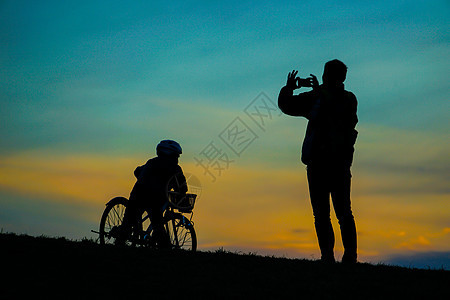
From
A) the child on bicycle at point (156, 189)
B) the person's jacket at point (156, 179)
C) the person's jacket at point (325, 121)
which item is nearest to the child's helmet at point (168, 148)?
the child on bicycle at point (156, 189)

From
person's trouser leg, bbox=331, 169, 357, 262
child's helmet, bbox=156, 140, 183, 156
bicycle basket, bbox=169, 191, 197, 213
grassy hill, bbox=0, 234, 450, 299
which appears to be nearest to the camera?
grassy hill, bbox=0, 234, 450, 299

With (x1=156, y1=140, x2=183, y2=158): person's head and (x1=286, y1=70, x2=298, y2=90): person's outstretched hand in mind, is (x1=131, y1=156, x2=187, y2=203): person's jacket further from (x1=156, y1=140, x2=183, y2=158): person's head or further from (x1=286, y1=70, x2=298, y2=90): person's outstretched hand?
(x1=286, y1=70, x2=298, y2=90): person's outstretched hand

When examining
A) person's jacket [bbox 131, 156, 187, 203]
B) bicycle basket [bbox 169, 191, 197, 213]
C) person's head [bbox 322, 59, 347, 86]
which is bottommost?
bicycle basket [bbox 169, 191, 197, 213]

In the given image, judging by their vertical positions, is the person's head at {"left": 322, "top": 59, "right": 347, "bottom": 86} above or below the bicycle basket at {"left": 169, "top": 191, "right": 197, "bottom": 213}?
above

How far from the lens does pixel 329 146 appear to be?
9570 millimetres

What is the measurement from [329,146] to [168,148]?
141 inches

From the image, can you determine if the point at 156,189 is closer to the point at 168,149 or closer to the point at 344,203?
the point at 168,149

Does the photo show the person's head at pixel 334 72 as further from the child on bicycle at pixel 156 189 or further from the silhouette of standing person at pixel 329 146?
the child on bicycle at pixel 156 189

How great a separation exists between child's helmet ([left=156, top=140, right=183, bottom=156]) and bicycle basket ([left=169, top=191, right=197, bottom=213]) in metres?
0.83

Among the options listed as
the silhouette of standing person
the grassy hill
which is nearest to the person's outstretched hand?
the silhouette of standing person

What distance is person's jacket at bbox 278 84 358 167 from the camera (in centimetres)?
959

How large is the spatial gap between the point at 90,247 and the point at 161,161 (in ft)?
8.67

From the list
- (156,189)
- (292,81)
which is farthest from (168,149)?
(292,81)

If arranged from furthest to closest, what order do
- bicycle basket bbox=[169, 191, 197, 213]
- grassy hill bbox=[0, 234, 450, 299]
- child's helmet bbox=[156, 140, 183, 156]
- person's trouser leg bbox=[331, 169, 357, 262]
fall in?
bicycle basket bbox=[169, 191, 197, 213] → child's helmet bbox=[156, 140, 183, 156] → person's trouser leg bbox=[331, 169, 357, 262] → grassy hill bbox=[0, 234, 450, 299]
